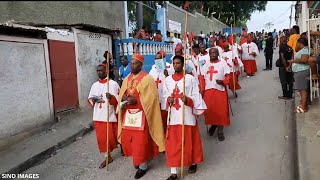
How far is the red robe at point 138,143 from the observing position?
482 cm

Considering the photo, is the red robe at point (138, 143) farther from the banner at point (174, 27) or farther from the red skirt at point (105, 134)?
the banner at point (174, 27)

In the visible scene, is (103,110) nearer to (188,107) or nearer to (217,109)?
(188,107)

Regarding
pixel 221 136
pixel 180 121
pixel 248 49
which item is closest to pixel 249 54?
pixel 248 49

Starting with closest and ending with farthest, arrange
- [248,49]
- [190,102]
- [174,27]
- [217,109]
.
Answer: [190,102] → [217,109] → [248,49] → [174,27]

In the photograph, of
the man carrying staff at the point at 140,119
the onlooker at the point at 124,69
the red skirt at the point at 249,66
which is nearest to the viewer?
the man carrying staff at the point at 140,119

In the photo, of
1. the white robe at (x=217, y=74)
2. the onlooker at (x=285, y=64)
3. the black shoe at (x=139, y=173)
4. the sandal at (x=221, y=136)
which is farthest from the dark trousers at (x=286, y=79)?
the black shoe at (x=139, y=173)

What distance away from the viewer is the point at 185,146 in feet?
15.4

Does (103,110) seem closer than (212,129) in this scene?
Yes

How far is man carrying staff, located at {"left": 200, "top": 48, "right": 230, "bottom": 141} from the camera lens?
6.05 m

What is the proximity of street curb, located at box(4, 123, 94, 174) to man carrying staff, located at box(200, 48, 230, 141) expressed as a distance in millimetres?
2912

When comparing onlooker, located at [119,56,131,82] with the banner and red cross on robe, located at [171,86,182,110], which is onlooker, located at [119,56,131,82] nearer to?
red cross on robe, located at [171,86,182,110]

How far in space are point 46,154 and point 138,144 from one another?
92.0 inches

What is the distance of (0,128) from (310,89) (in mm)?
6075

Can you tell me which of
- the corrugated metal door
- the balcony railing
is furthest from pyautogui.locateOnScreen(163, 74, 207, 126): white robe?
the balcony railing
